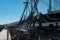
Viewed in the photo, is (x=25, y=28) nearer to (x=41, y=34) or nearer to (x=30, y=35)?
(x=30, y=35)

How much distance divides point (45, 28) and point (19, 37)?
124 inches

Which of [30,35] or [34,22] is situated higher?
[34,22]

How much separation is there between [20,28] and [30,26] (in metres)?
1.32

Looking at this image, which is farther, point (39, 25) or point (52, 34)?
point (39, 25)

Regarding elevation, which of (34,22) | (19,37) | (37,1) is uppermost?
(37,1)

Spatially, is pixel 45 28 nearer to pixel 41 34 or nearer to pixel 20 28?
pixel 41 34

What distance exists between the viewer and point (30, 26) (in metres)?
15.1

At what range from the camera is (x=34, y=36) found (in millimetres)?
14609

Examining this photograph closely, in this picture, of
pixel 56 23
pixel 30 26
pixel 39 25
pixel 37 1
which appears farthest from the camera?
pixel 37 1

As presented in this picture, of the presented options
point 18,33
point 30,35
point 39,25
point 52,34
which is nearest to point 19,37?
point 18,33

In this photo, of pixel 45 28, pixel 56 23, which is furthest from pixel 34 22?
pixel 56 23

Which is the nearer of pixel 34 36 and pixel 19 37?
pixel 34 36

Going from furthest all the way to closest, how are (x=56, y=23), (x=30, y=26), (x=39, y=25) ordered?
(x=30, y=26)
(x=39, y=25)
(x=56, y=23)

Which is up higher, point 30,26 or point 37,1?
point 37,1
